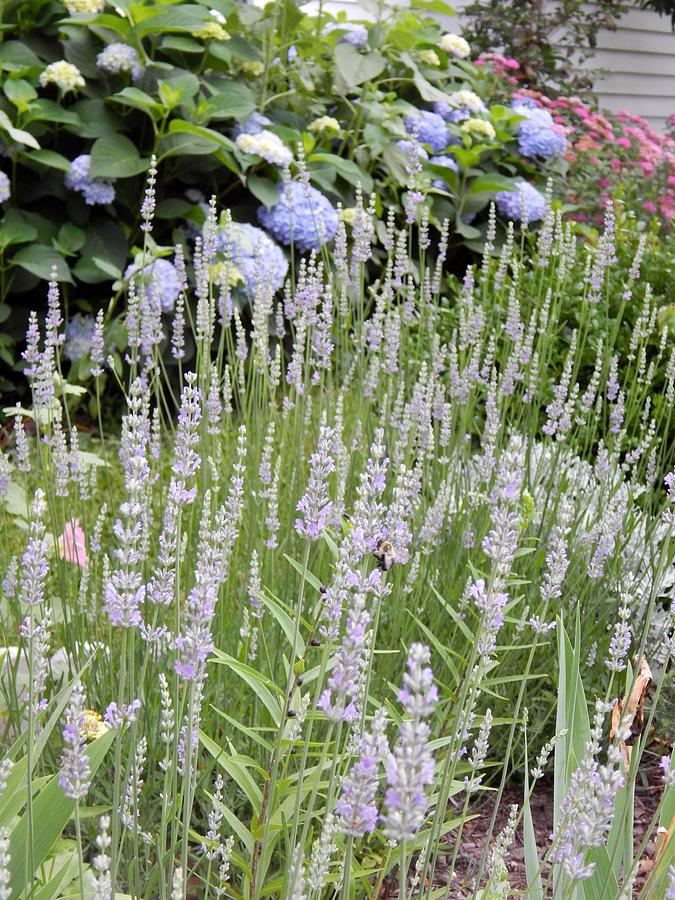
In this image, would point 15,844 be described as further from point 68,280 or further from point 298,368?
point 68,280

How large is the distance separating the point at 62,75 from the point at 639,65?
358 inches

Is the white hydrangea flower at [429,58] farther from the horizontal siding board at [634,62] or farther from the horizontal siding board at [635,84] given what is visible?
the horizontal siding board at [635,84]

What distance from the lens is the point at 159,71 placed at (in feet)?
16.7

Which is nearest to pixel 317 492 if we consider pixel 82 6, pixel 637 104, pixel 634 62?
pixel 82 6

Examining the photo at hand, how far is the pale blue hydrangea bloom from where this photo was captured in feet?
16.1

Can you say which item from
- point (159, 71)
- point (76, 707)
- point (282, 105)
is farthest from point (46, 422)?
point (282, 105)

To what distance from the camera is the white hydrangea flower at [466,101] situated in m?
6.38

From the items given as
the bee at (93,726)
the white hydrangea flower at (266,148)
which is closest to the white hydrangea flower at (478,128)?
the white hydrangea flower at (266,148)

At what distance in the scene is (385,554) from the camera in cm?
Result: 127

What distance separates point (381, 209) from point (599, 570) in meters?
3.60

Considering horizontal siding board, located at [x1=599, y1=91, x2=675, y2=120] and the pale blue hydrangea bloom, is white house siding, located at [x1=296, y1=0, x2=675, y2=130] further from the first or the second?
the pale blue hydrangea bloom

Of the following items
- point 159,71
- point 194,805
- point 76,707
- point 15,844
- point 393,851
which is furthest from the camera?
point 159,71

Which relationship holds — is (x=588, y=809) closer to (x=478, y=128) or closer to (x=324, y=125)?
(x=324, y=125)

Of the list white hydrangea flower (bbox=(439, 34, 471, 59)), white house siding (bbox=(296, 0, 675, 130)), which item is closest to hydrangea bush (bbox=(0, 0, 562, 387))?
white hydrangea flower (bbox=(439, 34, 471, 59))
